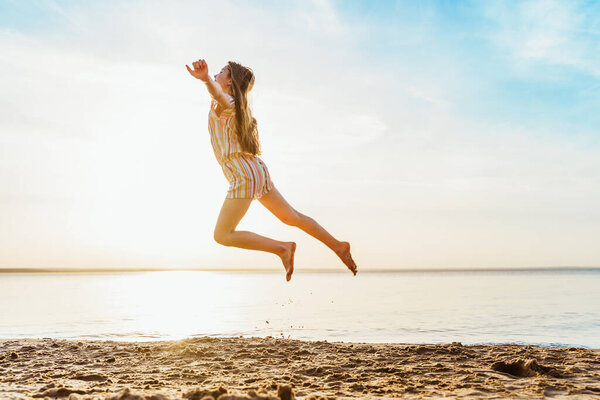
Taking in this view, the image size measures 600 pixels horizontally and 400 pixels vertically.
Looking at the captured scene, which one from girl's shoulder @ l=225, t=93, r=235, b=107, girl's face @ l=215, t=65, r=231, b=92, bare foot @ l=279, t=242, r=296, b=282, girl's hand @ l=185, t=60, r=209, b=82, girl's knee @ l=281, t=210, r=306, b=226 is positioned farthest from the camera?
girl's knee @ l=281, t=210, r=306, b=226

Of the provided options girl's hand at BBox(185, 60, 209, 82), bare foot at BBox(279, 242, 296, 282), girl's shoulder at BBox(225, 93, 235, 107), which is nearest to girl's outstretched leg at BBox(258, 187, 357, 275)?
bare foot at BBox(279, 242, 296, 282)

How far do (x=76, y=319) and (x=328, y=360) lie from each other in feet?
27.9

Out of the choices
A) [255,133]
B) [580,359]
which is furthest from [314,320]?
[255,133]

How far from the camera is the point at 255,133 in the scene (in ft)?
17.0

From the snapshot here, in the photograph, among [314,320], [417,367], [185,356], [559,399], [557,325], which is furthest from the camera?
[314,320]

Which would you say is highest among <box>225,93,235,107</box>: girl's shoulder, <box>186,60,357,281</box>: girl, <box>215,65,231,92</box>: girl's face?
<box>215,65,231,92</box>: girl's face

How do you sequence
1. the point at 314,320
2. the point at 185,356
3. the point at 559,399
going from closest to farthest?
the point at 559,399 → the point at 185,356 → the point at 314,320

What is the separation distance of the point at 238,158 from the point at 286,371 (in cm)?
223

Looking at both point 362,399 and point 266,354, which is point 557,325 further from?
point 362,399

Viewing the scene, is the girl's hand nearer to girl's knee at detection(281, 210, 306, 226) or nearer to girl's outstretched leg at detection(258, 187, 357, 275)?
girl's outstretched leg at detection(258, 187, 357, 275)

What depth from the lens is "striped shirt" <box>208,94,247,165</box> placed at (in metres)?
4.91

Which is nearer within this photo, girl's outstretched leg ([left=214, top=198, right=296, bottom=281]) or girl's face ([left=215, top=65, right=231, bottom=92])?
girl's outstretched leg ([left=214, top=198, right=296, bottom=281])

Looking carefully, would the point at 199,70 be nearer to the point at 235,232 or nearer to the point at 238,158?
the point at 238,158

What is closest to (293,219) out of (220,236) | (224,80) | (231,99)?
(220,236)
